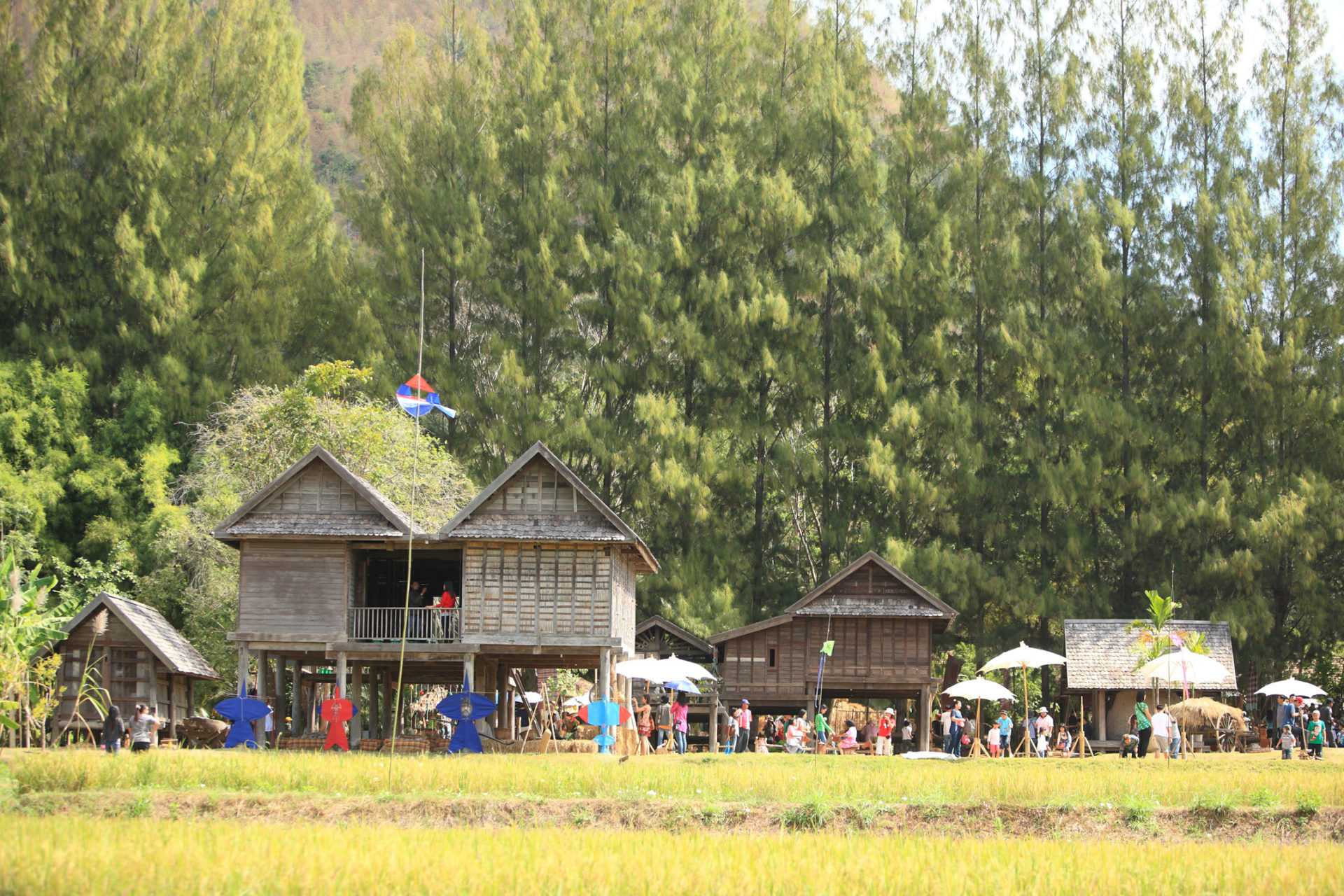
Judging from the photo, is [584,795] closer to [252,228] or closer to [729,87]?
[252,228]

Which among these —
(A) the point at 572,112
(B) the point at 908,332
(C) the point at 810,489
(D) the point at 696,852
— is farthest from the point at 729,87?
(D) the point at 696,852

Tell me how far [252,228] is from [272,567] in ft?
76.0

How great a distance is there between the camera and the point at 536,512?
127 feet

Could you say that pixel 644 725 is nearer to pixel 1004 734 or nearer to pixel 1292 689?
pixel 1004 734

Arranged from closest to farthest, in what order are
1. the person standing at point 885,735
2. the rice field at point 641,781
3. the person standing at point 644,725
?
the rice field at point 641,781, the person standing at point 644,725, the person standing at point 885,735

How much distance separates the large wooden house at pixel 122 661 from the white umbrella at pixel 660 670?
33.9ft

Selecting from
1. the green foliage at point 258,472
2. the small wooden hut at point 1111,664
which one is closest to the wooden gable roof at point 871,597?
the small wooden hut at point 1111,664

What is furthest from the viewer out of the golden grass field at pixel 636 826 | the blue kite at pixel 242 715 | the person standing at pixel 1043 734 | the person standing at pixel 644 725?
the person standing at pixel 1043 734

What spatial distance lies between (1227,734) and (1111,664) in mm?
4181

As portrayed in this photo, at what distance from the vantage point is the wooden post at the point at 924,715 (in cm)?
4669

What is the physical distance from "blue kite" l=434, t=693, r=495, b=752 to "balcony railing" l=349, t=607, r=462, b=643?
2874mm

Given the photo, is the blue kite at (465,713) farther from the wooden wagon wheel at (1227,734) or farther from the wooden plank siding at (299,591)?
the wooden wagon wheel at (1227,734)

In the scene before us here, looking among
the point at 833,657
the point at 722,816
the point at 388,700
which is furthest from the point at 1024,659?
the point at 388,700

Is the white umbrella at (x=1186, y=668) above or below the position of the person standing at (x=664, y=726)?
above
